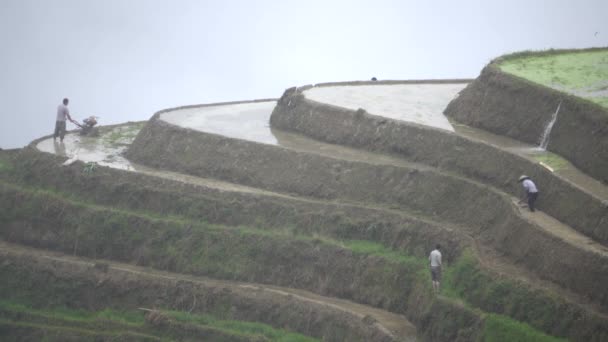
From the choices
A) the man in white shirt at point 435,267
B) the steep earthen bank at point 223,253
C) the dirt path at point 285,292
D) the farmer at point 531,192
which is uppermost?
the farmer at point 531,192

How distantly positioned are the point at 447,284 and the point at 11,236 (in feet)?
41.4

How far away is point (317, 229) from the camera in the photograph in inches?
1195

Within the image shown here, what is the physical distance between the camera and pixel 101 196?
3384cm

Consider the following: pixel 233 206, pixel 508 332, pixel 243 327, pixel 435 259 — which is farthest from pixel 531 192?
pixel 233 206

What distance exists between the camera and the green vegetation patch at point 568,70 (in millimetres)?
33188

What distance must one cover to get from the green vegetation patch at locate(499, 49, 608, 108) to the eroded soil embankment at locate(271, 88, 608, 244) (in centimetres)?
312

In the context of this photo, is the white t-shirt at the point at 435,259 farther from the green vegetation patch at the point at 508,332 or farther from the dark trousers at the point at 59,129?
the dark trousers at the point at 59,129

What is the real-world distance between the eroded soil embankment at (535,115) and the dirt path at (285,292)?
18.7 ft

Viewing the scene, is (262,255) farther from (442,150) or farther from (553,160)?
(553,160)

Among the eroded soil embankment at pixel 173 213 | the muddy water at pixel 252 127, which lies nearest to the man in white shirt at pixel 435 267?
the eroded soil embankment at pixel 173 213

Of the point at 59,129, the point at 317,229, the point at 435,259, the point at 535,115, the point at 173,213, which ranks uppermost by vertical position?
the point at 535,115

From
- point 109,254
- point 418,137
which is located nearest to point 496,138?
point 418,137

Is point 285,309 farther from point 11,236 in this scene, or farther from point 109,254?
point 11,236

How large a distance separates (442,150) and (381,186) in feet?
6.64
